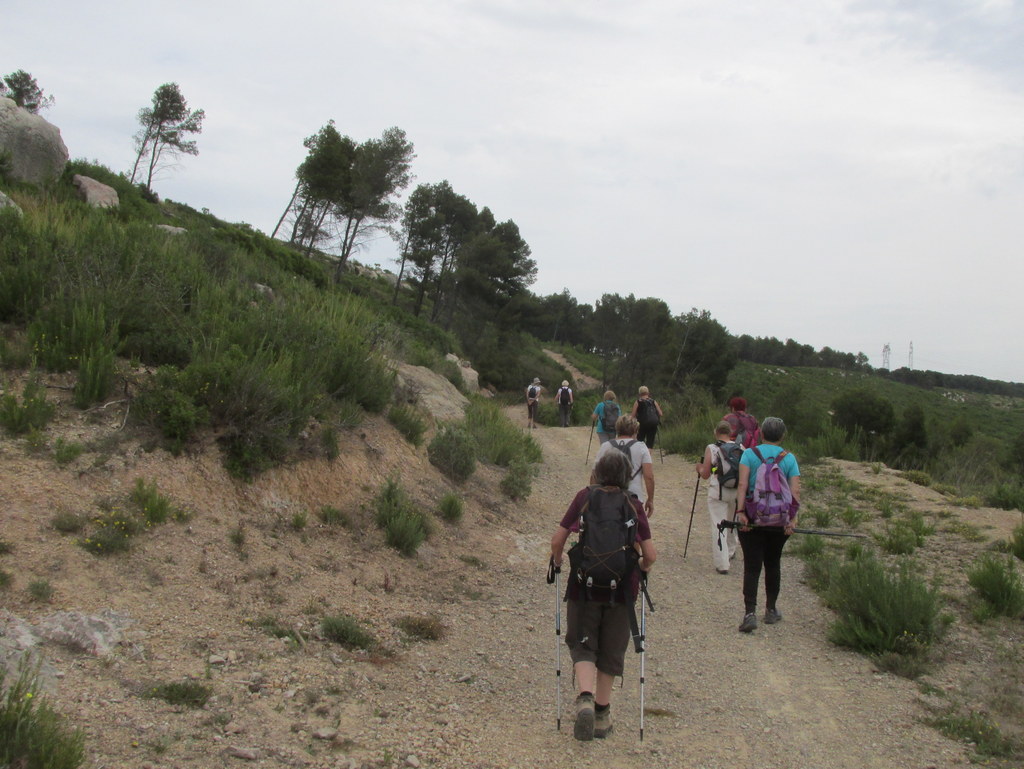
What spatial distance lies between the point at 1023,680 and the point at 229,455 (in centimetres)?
678

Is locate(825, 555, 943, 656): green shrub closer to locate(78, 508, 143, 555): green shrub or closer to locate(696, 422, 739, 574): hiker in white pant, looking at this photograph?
locate(696, 422, 739, 574): hiker in white pant

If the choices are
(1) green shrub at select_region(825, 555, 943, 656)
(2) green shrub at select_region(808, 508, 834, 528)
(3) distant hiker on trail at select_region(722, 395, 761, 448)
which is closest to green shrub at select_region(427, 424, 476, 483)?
(3) distant hiker on trail at select_region(722, 395, 761, 448)

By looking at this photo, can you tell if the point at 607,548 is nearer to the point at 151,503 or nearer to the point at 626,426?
the point at 626,426

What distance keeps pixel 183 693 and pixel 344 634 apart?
144cm

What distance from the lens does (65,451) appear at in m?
5.68

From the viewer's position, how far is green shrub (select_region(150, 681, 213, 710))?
3.86m

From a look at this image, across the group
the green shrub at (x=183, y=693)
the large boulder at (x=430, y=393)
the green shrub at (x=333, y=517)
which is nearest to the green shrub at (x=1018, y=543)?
the green shrub at (x=333, y=517)

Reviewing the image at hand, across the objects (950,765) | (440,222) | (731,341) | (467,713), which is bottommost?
(467,713)

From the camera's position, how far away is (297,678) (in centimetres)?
448

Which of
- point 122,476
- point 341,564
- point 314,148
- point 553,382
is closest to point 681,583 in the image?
point 341,564

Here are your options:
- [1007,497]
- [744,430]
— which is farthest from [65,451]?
[1007,497]

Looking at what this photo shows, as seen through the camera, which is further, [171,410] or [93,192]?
[93,192]

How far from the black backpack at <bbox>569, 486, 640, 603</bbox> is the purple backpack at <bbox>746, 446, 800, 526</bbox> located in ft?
8.13

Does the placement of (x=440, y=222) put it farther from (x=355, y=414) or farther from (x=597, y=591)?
(x=597, y=591)
